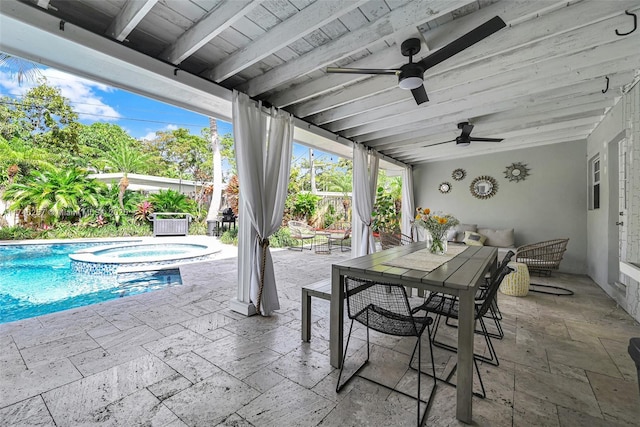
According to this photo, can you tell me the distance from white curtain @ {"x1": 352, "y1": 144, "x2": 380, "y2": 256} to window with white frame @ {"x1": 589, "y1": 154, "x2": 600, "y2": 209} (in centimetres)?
377

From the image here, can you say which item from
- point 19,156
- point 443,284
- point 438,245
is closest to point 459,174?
point 438,245

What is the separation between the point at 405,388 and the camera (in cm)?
181

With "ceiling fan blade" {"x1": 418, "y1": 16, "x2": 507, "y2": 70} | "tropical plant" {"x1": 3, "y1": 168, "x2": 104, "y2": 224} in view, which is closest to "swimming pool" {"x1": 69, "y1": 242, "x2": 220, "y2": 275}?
"tropical plant" {"x1": 3, "y1": 168, "x2": 104, "y2": 224}

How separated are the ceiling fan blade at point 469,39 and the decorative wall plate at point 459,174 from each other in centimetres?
521

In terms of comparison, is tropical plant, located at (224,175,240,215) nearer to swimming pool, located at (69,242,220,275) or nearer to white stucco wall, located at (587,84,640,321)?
swimming pool, located at (69,242,220,275)

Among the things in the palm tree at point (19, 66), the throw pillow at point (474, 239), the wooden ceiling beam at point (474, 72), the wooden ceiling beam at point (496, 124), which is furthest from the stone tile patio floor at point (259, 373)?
the palm tree at point (19, 66)

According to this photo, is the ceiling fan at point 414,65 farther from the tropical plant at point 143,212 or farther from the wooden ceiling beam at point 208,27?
the tropical plant at point 143,212

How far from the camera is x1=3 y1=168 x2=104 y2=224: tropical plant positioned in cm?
837

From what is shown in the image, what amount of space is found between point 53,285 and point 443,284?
19.7 ft

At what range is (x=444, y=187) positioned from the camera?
677 centimetres

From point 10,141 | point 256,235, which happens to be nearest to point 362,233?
point 256,235

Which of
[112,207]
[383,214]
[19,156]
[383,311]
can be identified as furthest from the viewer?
[112,207]

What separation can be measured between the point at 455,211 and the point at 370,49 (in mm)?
5344

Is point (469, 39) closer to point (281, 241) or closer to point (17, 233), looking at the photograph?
point (281, 241)
